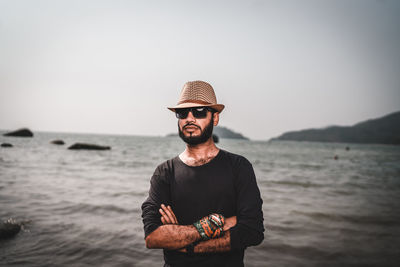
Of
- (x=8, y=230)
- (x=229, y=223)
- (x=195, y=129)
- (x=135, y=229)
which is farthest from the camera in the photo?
(x=135, y=229)

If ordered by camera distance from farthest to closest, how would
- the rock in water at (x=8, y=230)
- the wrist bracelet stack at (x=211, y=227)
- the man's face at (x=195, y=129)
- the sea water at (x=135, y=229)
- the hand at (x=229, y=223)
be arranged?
the rock in water at (x=8, y=230) < the sea water at (x=135, y=229) < the man's face at (x=195, y=129) < the hand at (x=229, y=223) < the wrist bracelet stack at (x=211, y=227)

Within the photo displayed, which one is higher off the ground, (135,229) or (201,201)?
(201,201)

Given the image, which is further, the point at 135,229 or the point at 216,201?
the point at 135,229

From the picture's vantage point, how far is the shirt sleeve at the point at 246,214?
2.15 meters

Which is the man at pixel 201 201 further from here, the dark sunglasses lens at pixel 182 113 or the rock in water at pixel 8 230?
the rock in water at pixel 8 230

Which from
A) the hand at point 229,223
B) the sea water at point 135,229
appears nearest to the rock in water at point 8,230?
the sea water at point 135,229

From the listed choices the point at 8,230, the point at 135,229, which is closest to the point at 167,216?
the point at 135,229

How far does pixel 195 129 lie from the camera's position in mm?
2363

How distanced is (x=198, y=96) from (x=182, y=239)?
135 centimetres

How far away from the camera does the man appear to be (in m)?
2.16

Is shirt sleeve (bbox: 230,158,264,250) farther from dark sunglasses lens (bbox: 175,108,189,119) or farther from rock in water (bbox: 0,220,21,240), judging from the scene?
rock in water (bbox: 0,220,21,240)

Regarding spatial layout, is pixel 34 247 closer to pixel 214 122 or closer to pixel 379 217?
pixel 214 122

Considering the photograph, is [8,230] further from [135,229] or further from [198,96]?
[198,96]

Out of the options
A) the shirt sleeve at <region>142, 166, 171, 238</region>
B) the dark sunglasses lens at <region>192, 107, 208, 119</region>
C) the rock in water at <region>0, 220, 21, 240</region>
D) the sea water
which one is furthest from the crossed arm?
the rock in water at <region>0, 220, 21, 240</region>
